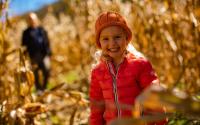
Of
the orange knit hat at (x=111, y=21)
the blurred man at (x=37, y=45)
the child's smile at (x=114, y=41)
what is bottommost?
the blurred man at (x=37, y=45)

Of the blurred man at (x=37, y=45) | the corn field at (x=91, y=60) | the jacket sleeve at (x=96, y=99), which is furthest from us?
the blurred man at (x=37, y=45)

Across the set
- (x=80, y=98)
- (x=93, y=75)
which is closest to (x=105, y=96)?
(x=93, y=75)

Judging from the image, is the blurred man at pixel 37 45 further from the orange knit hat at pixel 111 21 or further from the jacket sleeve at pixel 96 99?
the orange knit hat at pixel 111 21

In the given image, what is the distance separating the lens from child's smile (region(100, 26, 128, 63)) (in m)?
2.46

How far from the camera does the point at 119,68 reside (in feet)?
8.17

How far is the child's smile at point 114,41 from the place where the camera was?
246 cm

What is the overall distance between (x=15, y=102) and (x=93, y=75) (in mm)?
1391

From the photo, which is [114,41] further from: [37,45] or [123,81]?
[37,45]

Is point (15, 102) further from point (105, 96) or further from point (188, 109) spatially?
point (188, 109)

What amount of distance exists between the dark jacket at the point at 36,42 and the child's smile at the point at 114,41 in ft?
19.1

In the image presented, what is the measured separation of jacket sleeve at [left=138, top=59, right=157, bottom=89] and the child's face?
4.8 inches

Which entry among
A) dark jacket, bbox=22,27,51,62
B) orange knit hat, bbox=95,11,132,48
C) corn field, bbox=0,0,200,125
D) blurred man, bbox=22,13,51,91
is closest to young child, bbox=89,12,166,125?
orange knit hat, bbox=95,11,132,48

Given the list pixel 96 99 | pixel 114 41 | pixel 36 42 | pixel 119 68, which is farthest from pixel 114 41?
pixel 36 42

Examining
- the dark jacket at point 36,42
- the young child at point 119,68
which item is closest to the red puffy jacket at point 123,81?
the young child at point 119,68
